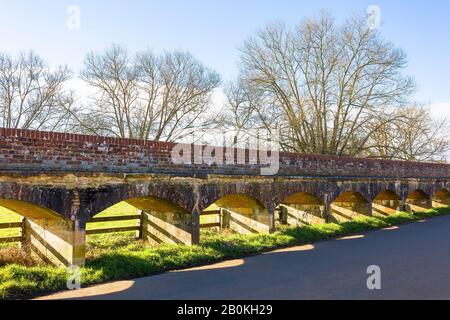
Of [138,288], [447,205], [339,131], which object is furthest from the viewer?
[339,131]

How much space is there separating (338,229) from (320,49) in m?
13.8

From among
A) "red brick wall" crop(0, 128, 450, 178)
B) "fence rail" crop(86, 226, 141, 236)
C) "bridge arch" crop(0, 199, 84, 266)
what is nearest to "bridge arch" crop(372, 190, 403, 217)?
"red brick wall" crop(0, 128, 450, 178)

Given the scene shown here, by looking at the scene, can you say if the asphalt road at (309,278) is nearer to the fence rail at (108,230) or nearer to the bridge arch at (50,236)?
the bridge arch at (50,236)

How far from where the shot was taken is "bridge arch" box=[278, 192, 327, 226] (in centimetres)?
1380

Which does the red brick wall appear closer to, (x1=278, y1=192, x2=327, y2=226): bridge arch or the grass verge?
the grass verge

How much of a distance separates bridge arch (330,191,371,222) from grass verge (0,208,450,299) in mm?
3031

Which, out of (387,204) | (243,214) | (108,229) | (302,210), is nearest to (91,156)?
(108,229)

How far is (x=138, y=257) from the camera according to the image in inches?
309

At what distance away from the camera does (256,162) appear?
11344 millimetres

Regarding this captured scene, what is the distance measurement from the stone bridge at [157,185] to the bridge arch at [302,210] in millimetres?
34

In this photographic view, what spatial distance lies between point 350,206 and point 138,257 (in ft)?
34.9

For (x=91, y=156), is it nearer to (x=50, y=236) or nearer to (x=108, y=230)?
(x=50, y=236)
